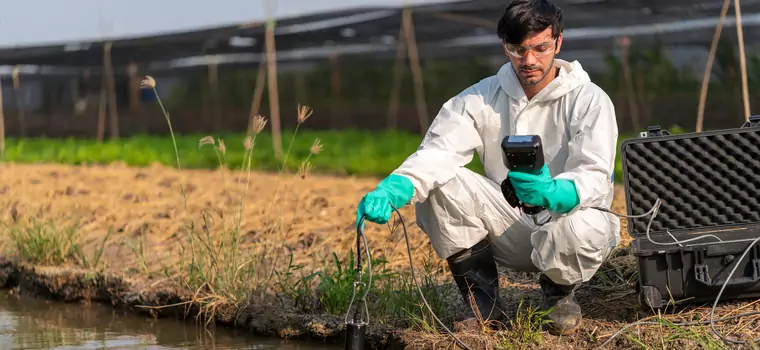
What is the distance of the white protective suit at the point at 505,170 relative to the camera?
3838mm

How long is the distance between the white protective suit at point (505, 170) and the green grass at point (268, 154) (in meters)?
5.26

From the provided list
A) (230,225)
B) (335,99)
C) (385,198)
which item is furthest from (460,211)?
(335,99)

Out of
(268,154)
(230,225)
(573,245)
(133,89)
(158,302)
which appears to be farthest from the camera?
(133,89)

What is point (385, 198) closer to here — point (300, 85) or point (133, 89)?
point (133, 89)

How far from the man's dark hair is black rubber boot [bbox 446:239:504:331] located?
2.61ft

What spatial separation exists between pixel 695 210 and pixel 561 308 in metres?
0.63

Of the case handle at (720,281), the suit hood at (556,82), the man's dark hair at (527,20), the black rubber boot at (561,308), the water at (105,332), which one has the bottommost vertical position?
the water at (105,332)

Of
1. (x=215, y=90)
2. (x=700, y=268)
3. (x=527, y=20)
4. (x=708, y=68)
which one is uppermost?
(x=527, y=20)

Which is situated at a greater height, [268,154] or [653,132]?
[653,132]

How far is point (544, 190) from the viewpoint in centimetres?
355

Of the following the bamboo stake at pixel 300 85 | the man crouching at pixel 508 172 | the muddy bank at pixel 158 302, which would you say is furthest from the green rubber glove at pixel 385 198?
the bamboo stake at pixel 300 85

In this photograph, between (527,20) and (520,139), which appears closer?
(520,139)

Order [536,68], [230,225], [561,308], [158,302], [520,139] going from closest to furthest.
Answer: [520,139], [536,68], [561,308], [158,302], [230,225]

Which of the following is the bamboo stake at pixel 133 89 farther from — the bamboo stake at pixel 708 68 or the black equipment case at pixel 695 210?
the black equipment case at pixel 695 210
